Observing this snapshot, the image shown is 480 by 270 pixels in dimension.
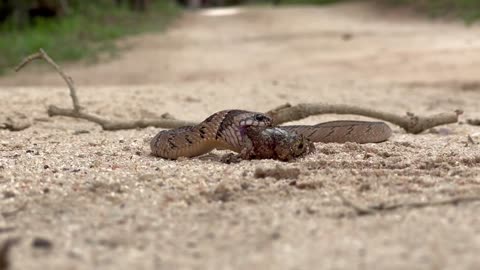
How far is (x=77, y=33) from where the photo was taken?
16.0 meters

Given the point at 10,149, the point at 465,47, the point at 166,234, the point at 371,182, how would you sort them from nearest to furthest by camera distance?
the point at 166,234 → the point at 371,182 → the point at 10,149 → the point at 465,47

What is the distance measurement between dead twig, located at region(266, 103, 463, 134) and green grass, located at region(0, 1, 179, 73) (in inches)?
310

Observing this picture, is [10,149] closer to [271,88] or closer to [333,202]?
[333,202]

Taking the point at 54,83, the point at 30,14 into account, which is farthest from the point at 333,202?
the point at 30,14

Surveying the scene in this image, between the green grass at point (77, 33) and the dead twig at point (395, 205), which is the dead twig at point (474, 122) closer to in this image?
the dead twig at point (395, 205)

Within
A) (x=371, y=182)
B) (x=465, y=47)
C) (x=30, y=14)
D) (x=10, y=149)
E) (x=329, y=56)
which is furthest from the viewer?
(x=30, y=14)

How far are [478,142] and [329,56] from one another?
8.17 m

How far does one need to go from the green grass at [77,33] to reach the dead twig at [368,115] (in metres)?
7.88

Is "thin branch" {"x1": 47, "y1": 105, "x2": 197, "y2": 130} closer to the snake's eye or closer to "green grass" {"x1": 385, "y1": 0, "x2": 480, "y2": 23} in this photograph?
the snake's eye

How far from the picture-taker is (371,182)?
3324 millimetres

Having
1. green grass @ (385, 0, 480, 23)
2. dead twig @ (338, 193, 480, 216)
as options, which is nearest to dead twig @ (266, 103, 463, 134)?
dead twig @ (338, 193, 480, 216)

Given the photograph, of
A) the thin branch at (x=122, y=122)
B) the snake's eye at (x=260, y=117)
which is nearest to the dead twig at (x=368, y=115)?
the thin branch at (x=122, y=122)

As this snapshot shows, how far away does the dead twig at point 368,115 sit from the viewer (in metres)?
5.38

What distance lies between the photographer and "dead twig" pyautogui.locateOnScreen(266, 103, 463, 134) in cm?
538
